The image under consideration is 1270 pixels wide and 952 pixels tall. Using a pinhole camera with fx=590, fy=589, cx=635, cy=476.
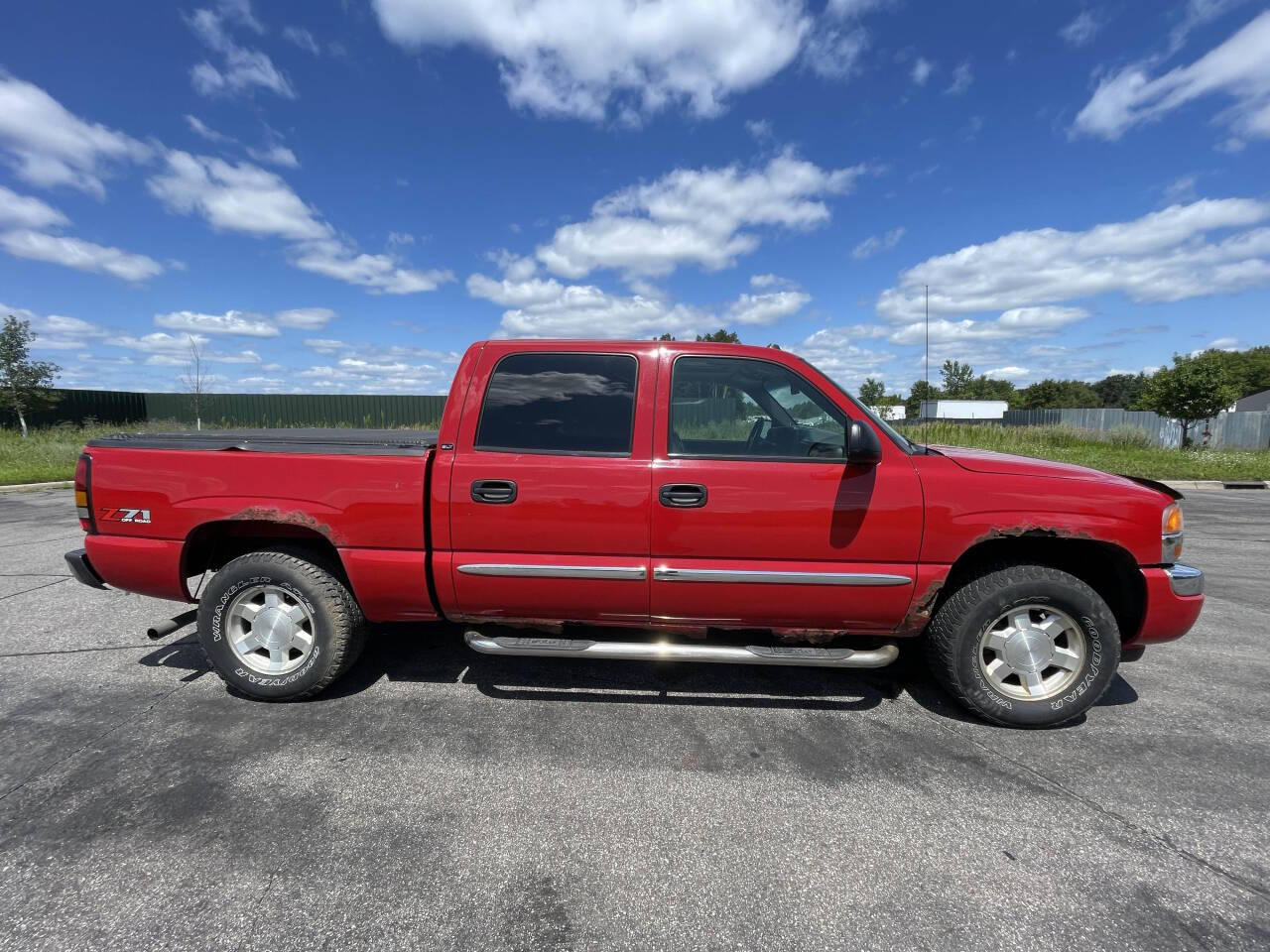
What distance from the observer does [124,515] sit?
3172 millimetres

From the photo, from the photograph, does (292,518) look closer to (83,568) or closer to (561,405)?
(83,568)

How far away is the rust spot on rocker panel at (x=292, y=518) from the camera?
3.03 m

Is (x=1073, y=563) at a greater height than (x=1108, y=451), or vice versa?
(x=1108, y=451)

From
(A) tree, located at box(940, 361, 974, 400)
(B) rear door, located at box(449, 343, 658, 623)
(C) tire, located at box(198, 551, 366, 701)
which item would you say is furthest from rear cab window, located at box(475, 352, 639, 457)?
(A) tree, located at box(940, 361, 974, 400)

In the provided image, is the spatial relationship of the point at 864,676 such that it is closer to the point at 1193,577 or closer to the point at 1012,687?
the point at 1012,687

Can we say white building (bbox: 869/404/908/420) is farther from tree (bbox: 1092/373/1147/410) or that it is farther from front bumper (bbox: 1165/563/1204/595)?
tree (bbox: 1092/373/1147/410)

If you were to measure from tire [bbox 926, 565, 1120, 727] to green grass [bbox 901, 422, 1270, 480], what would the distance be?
34.1ft

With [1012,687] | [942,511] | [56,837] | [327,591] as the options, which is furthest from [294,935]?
[1012,687]

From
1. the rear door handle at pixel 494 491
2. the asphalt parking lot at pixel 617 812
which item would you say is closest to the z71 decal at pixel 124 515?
the asphalt parking lot at pixel 617 812

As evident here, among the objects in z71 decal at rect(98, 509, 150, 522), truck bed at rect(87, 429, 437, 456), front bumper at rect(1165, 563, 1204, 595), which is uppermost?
truck bed at rect(87, 429, 437, 456)

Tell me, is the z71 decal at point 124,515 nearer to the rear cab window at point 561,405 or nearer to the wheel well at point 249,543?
the wheel well at point 249,543

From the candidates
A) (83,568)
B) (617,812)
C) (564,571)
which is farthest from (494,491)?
(83,568)

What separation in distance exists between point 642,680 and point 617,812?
118 cm

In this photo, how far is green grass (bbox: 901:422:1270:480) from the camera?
47.7 ft
